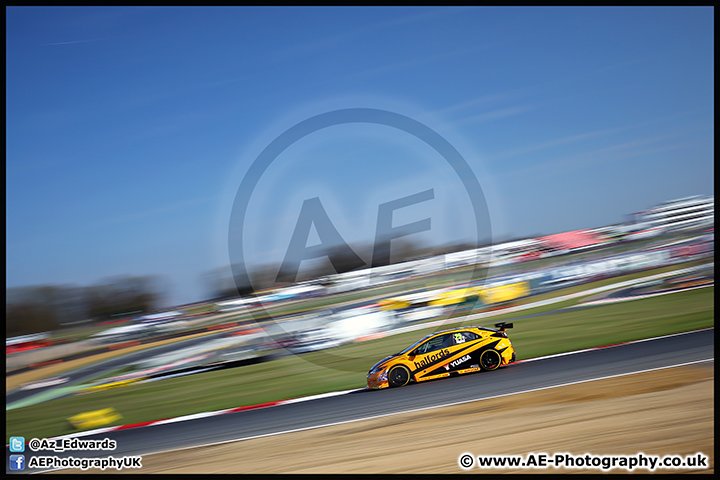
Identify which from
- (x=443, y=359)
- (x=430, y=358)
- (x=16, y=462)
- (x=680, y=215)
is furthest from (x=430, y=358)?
(x=680, y=215)

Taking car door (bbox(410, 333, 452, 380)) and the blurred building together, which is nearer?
car door (bbox(410, 333, 452, 380))

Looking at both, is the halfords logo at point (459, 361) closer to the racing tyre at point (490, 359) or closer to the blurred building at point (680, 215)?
the racing tyre at point (490, 359)

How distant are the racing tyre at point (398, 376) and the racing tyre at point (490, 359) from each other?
4.91 feet

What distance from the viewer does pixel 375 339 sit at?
52.6 ft

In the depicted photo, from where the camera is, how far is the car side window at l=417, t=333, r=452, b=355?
9.32 meters

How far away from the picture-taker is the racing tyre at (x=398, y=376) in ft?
30.1

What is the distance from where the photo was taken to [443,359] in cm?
930

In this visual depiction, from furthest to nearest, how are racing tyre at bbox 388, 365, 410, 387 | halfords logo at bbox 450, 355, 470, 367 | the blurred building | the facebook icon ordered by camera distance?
the blurred building → halfords logo at bbox 450, 355, 470, 367 → racing tyre at bbox 388, 365, 410, 387 → the facebook icon

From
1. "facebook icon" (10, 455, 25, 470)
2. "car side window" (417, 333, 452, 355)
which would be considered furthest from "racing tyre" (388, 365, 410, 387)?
"facebook icon" (10, 455, 25, 470)

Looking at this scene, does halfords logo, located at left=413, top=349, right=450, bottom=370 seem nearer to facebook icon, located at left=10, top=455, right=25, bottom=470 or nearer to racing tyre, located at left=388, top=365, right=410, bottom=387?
racing tyre, located at left=388, top=365, right=410, bottom=387

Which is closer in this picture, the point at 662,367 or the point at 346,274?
the point at 662,367
